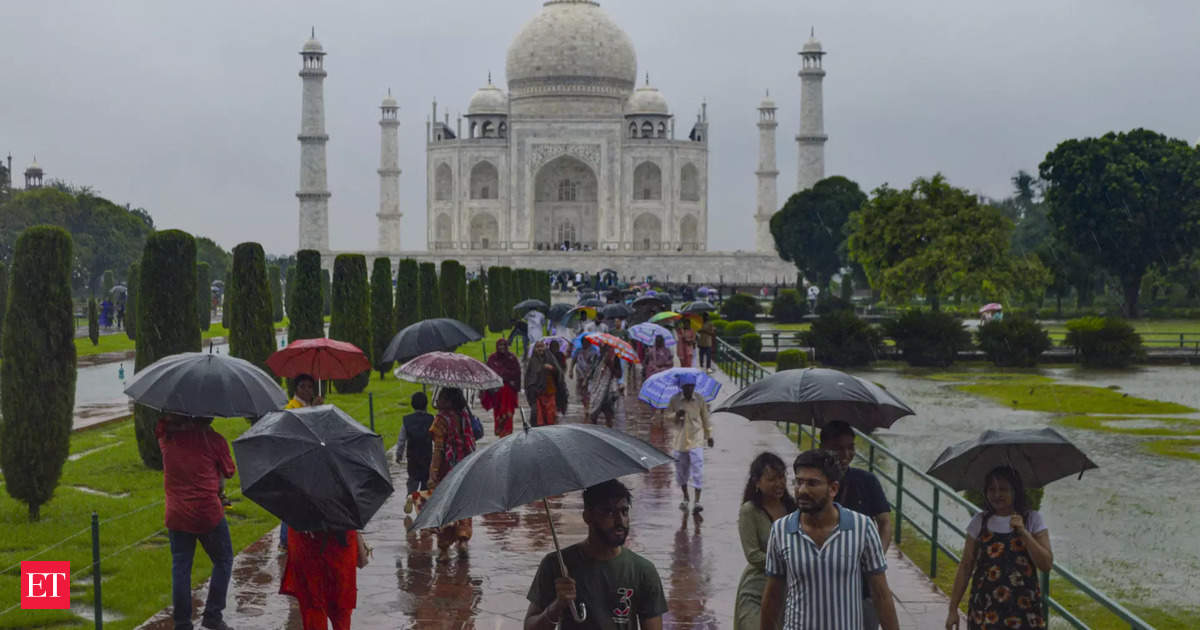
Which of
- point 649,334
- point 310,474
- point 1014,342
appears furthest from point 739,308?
point 310,474

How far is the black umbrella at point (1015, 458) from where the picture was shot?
5.73 m

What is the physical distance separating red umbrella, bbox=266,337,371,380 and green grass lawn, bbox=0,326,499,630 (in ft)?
3.61

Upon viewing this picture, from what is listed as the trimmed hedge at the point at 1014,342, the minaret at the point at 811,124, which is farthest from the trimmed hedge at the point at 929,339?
the minaret at the point at 811,124

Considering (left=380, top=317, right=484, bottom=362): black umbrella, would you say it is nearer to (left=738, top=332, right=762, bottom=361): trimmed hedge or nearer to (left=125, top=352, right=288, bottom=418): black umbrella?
(left=125, top=352, right=288, bottom=418): black umbrella

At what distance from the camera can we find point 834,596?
14.2ft

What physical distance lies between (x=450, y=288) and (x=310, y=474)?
20.9m

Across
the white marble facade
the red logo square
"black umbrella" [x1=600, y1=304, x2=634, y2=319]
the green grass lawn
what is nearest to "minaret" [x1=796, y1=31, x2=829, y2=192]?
the white marble facade

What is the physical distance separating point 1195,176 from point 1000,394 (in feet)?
66.1

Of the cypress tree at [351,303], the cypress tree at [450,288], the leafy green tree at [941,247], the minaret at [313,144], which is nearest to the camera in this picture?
the cypress tree at [351,303]

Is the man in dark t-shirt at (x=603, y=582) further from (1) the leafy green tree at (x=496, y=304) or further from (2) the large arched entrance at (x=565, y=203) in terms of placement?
(2) the large arched entrance at (x=565, y=203)

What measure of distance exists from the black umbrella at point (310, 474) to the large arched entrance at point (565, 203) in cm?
5985

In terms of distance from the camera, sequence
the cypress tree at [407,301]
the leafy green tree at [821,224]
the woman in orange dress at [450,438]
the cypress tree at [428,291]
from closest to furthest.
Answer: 1. the woman in orange dress at [450,438]
2. the cypress tree at [407,301]
3. the cypress tree at [428,291]
4. the leafy green tree at [821,224]

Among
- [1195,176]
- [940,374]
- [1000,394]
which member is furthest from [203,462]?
[1195,176]

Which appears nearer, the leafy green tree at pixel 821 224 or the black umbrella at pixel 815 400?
the black umbrella at pixel 815 400
